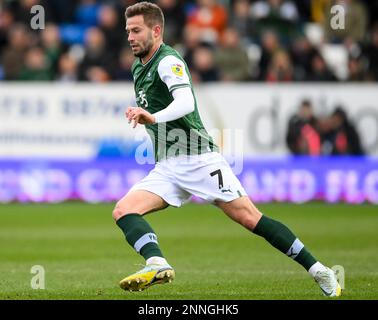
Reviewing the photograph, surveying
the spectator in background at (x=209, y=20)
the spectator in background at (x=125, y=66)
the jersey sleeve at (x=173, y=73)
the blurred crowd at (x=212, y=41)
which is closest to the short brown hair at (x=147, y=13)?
the jersey sleeve at (x=173, y=73)

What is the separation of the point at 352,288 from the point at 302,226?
21.5 feet

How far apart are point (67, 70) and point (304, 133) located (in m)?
5.17

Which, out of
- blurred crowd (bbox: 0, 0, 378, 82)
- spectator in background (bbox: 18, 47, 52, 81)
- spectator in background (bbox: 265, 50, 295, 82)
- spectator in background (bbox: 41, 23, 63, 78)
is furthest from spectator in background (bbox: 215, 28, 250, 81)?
spectator in background (bbox: 18, 47, 52, 81)

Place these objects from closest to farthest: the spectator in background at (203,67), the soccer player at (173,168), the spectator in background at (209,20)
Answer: the soccer player at (173,168) < the spectator in background at (203,67) < the spectator in background at (209,20)

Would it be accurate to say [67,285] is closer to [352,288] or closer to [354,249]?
[352,288]

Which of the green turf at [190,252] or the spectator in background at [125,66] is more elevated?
the spectator in background at [125,66]

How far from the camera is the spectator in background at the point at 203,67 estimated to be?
21250 millimetres

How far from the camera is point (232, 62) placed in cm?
2186

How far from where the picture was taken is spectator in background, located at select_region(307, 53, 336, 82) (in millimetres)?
21625

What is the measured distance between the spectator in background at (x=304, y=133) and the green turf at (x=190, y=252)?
1532 mm

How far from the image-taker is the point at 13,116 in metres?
20.5

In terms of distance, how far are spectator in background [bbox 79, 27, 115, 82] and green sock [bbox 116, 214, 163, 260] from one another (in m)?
12.9

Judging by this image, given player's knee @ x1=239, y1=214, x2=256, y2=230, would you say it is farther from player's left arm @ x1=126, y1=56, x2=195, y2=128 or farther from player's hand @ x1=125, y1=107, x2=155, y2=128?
player's hand @ x1=125, y1=107, x2=155, y2=128

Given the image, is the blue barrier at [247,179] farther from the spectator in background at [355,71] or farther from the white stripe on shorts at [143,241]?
the white stripe on shorts at [143,241]
